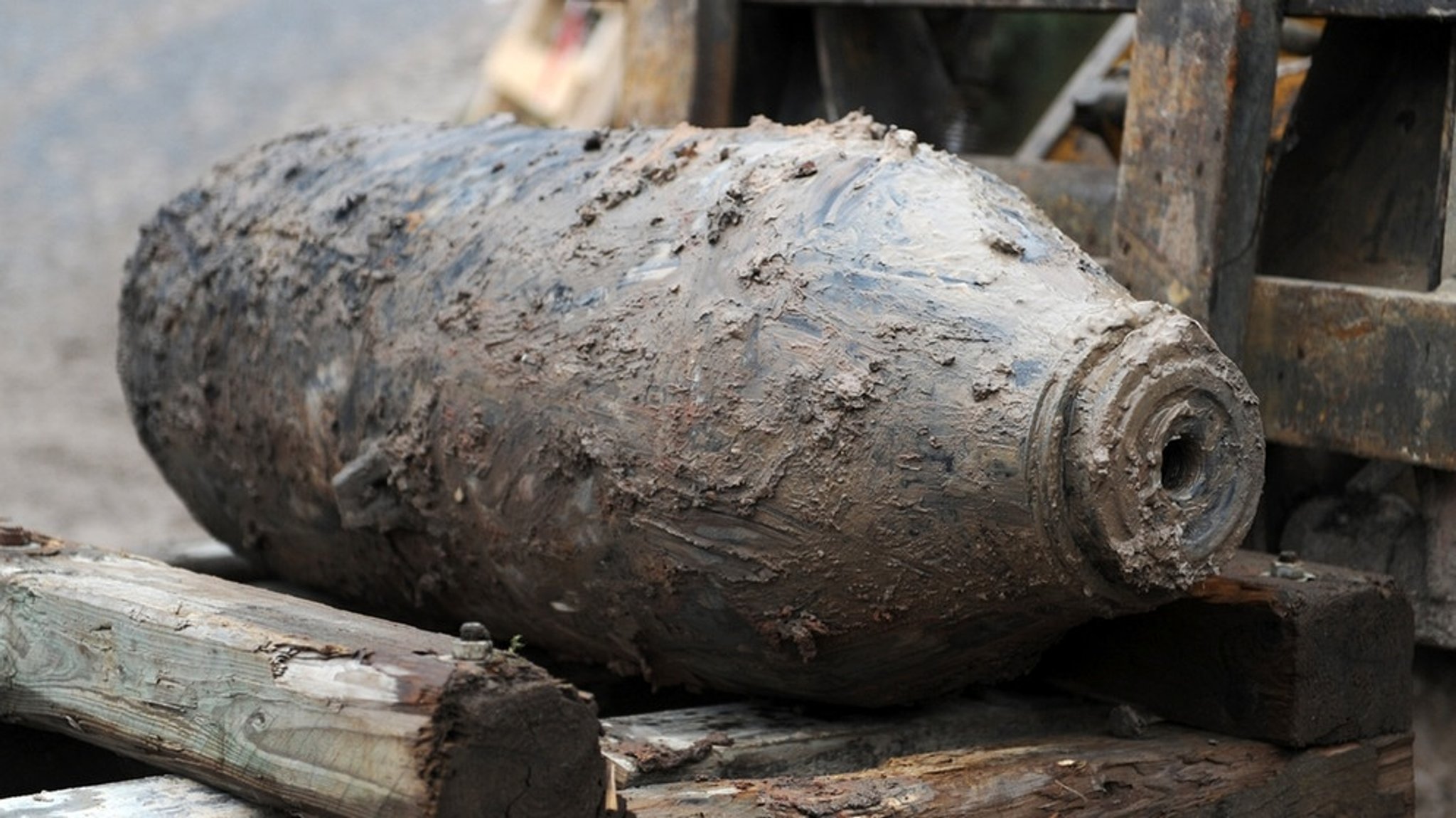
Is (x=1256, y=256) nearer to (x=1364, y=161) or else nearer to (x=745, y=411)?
(x=1364, y=161)

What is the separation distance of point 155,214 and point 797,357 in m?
1.54

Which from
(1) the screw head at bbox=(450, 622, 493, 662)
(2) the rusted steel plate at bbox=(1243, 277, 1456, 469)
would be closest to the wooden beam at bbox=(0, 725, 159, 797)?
(1) the screw head at bbox=(450, 622, 493, 662)

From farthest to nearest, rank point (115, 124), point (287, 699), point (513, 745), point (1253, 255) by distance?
point (115, 124), point (1253, 255), point (287, 699), point (513, 745)

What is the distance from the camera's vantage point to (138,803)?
1.78 m

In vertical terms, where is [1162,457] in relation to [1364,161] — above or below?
below

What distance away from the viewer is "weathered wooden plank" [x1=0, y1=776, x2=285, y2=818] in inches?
68.5

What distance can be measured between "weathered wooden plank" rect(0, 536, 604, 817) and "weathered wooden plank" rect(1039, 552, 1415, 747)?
0.92 metres

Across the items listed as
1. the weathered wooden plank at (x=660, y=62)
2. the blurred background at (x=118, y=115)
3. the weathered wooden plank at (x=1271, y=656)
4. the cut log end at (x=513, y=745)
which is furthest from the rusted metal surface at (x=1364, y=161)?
the blurred background at (x=118, y=115)

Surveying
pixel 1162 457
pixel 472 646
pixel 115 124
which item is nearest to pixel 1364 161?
pixel 1162 457

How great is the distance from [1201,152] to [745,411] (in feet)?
3.25

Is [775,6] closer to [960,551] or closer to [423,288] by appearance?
[423,288]

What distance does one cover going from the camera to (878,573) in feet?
6.46

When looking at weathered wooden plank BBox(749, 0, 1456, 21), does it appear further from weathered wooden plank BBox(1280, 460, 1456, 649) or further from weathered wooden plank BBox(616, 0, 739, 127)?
weathered wooden plank BBox(1280, 460, 1456, 649)

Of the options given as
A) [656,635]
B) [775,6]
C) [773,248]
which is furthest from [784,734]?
[775,6]
